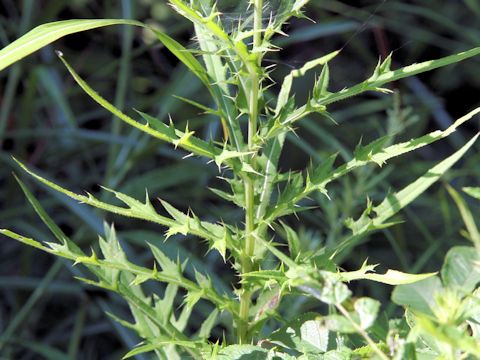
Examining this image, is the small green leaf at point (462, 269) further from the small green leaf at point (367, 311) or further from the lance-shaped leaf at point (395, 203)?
the small green leaf at point (367, 311)

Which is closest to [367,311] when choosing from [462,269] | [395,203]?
[462,269]

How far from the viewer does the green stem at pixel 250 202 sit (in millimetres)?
794

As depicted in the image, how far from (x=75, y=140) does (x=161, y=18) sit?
0.54 metres

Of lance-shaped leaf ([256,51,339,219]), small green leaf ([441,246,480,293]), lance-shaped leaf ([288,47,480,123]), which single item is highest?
lance-shaped leaf ([288,47,480,123])

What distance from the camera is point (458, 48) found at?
262cm

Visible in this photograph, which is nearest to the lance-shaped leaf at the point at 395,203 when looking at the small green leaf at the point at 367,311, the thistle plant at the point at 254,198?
the thistle plant at the point at 254,198

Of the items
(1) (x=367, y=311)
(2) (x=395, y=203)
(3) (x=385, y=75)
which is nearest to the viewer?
(1) (x=367, y=311)

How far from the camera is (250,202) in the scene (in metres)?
0.89

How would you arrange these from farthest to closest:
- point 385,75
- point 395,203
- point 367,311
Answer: point 395,203 < point 385,75 < point 367,311

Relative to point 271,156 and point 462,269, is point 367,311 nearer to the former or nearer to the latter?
point 462,269

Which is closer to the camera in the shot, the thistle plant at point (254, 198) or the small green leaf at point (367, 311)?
the small green leaf at point (367, 311)

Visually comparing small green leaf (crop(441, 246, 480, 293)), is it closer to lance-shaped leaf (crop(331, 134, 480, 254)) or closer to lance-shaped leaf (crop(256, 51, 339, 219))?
lance-shaped leaf (crop(331, 134, 480, 254))

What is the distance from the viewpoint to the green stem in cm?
79

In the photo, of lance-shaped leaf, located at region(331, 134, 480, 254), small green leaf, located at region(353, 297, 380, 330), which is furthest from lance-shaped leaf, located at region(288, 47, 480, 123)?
small green leaf, located at region(353, 297, 380, 330)
